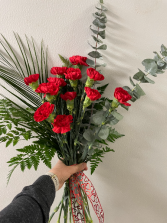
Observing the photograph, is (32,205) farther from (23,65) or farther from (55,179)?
(23,65)

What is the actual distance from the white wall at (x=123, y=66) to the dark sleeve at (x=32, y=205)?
0.37 metres

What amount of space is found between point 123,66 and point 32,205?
697mm

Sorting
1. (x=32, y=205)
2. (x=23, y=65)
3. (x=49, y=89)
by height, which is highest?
(x=23, y=65)

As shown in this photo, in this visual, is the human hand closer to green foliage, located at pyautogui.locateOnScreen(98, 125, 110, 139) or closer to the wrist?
the wrist

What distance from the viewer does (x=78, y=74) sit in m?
0.66

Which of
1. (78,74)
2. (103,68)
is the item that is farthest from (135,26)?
(78,74)

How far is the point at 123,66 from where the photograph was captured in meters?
0.83

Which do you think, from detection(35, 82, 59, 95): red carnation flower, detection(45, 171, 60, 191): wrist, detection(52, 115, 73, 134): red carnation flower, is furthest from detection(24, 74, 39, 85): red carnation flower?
detection(45, 171, 60, 191): wrist

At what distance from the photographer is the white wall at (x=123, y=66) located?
2.50 ft

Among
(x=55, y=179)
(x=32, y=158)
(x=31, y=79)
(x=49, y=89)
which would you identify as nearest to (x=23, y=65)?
(x=31, y=79)

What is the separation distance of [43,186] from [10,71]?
534mm

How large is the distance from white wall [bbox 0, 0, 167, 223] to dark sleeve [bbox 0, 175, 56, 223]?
369mm

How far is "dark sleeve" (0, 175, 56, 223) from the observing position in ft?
1.66

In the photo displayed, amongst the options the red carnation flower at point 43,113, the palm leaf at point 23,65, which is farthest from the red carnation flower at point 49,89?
the palm leaf at point 23,65
